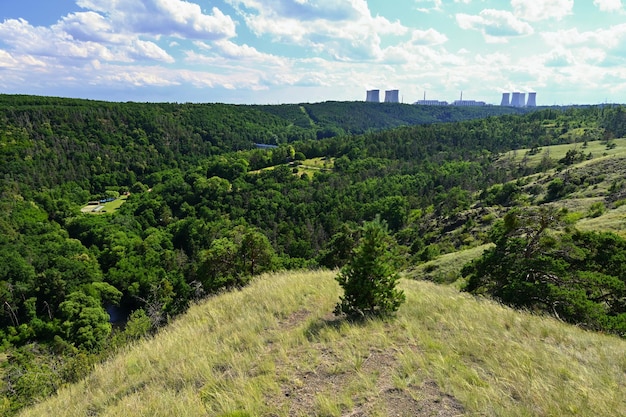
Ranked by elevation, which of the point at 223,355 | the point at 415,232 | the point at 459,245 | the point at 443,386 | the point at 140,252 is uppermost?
Result: the point at 443,386

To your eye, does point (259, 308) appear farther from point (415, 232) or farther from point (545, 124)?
point (545, 124)

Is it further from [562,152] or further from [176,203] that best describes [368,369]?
[562,152]

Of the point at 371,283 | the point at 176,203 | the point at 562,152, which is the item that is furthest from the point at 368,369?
the point at 562,152

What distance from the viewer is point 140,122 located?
165 meters

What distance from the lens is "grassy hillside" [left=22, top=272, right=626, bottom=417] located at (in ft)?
17.7

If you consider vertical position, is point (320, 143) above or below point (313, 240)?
above

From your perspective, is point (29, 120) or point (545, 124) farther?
point (545, 124)

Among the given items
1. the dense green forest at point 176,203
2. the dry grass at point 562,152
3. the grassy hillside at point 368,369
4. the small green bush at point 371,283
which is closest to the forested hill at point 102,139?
the dense green forest at point 176,203

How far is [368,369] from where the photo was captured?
6574 millimetres

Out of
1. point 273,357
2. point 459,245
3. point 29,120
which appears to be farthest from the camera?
→ point 29,120

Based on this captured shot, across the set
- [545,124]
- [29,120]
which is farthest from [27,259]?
[545,124]

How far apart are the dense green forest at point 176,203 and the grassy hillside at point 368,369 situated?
3.22 m

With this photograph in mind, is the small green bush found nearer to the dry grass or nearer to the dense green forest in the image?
the dense green forest

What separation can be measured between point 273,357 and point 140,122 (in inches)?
7211
